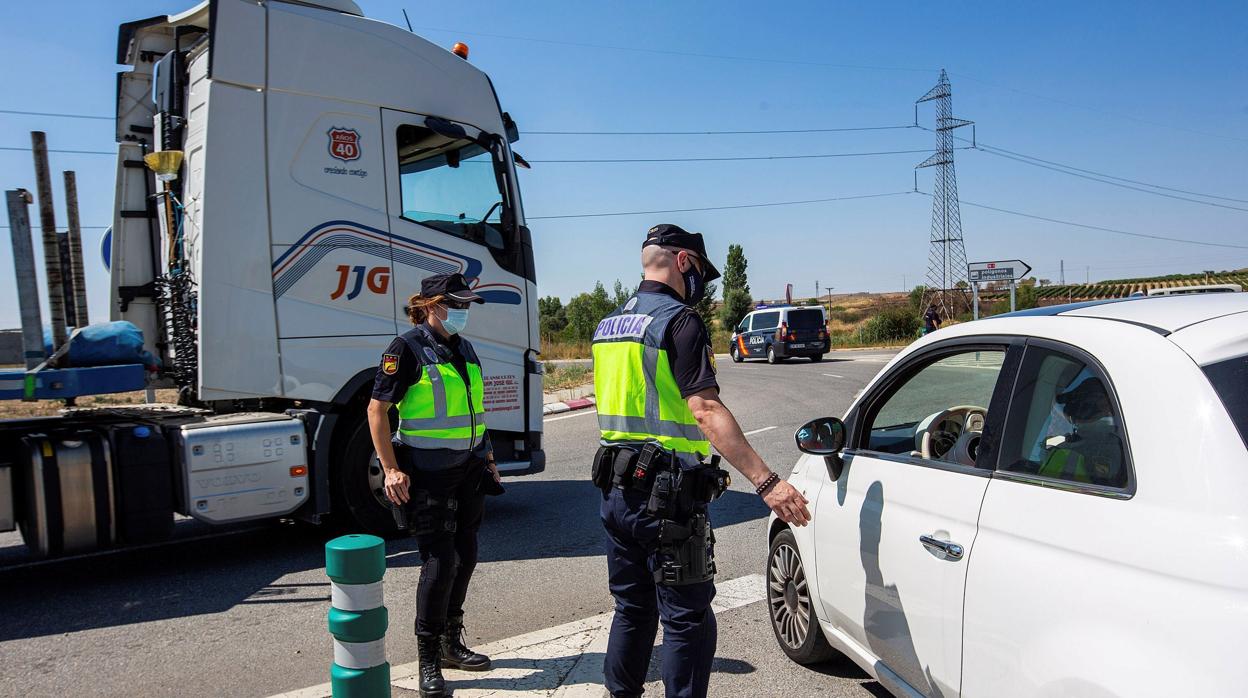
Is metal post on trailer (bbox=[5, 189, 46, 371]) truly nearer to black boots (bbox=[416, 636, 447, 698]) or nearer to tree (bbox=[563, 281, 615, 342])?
black boots (bbox=[416, 636, 447, 698])

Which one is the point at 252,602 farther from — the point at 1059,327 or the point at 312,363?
the point at 1059,327

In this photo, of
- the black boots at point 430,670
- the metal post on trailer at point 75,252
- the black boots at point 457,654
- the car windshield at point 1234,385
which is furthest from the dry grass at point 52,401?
the car windshield at point 1234,385

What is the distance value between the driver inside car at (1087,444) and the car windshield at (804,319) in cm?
2708

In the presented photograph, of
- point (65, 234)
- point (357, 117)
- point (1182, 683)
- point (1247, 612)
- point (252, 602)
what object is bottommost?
point (252, 602)

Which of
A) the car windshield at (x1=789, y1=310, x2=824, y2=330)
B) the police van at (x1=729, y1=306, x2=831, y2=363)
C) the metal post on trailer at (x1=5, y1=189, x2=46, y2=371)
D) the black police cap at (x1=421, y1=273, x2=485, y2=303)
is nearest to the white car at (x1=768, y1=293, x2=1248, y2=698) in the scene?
the black police cap at (x1=421, y1=273, x2=485, y2=303)

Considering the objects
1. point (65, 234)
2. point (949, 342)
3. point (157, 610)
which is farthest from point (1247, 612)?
point (65, 234)

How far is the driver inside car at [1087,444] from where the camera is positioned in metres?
2.19

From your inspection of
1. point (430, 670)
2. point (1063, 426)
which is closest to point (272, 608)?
point (430, 670)

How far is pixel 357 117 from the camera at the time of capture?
20.2ft

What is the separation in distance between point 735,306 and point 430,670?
61.4 metres

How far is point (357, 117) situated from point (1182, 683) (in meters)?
5.84

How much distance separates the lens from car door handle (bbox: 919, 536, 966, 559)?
8.18 ft

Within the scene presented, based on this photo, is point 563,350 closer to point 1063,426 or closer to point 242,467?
point 242,467

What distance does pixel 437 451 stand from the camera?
13.0ft
